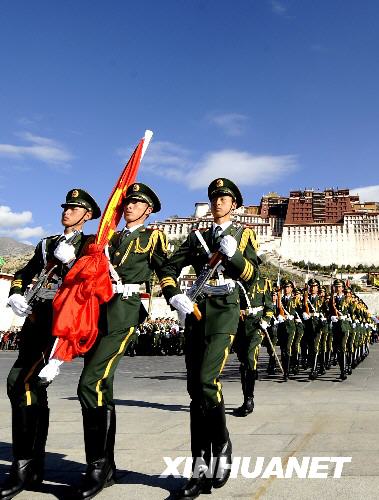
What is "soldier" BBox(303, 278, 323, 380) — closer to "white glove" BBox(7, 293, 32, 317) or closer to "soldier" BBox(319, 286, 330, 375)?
"soldier" BBox(319, 286, 330, 375)

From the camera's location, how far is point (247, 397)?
710 cm

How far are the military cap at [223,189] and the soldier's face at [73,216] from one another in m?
1.17

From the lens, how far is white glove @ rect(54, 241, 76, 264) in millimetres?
4223

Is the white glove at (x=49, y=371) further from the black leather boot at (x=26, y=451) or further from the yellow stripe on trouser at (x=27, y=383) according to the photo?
the black leather boot at (x=26, y=451)

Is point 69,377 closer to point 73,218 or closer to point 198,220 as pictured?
point 73,218

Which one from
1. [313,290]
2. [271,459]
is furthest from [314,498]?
[313,290]

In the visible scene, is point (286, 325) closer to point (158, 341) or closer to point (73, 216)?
point (73, 216)

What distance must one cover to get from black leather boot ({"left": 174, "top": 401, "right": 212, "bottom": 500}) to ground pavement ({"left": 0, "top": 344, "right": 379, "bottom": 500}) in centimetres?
10

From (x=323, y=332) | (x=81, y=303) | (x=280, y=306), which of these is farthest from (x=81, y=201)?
(x=323, y=332)

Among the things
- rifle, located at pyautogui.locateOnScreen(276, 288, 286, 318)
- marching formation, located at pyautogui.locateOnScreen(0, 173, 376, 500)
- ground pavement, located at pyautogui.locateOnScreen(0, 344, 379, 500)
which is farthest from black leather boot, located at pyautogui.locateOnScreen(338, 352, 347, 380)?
marching formation, located at pyautogui.locateOnScreen(0, 173, 376, 500)

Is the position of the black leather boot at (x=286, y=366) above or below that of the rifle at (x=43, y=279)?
below

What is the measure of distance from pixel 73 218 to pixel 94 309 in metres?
1.13

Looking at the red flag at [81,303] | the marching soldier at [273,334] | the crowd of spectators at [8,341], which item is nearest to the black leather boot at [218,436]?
the red flag at [81,303]

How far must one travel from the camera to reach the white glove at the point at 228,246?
153 inches
